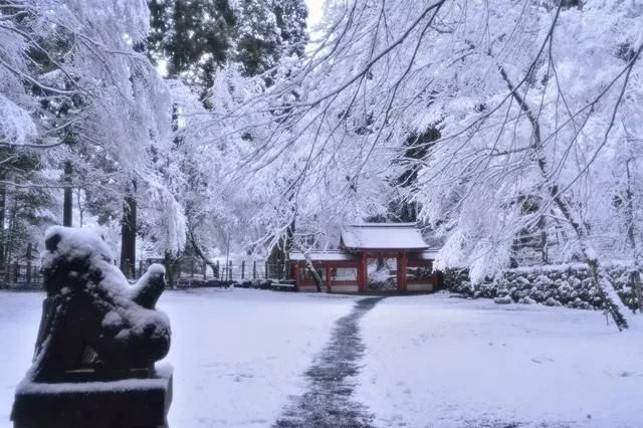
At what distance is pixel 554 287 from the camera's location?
19922 millimetres

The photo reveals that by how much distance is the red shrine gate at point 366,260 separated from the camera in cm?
2856

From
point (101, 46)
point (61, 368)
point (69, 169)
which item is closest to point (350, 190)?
point (61, 368)

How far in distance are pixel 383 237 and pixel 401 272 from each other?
1930 mm

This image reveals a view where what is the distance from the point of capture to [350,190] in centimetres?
405

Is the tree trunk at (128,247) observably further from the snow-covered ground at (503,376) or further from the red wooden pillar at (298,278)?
the snow-covered ground at (503,376)

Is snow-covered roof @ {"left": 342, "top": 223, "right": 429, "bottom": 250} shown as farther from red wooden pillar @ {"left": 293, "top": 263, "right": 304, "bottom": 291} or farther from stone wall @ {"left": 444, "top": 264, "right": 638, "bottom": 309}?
stone wall @ {"left": 444, "top": 264, "right": 638, "bottom": 309}

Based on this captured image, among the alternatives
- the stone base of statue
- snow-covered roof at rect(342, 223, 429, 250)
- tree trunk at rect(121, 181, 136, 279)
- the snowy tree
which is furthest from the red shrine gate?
the stone base of statue

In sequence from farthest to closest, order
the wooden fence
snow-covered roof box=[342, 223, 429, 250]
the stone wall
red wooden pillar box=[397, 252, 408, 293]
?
red wooden pillar box=[397, 252, 408, 293], snow-covered roof box=[342, 223, 429, 250], the wooden fence, the stone wall

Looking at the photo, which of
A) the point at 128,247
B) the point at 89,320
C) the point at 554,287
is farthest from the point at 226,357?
the point at 128,247

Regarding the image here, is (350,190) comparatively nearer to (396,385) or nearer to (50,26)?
(396,385)

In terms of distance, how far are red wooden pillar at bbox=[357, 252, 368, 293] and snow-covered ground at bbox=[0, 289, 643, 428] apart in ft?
49.0

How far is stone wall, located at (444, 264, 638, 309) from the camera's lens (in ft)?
51.8

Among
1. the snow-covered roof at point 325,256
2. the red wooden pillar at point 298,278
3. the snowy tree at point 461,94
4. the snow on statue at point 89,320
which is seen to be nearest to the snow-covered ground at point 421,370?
the snowy tree at point 461,94

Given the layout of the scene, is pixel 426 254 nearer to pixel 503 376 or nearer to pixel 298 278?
pixel 298 278
